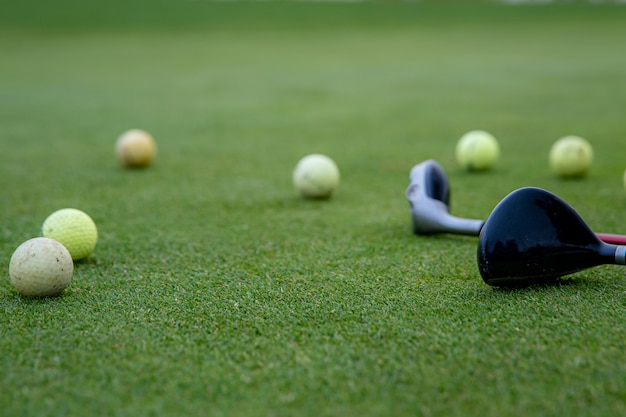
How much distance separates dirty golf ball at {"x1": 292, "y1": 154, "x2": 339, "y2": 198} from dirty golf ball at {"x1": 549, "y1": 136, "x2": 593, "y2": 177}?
1.79m

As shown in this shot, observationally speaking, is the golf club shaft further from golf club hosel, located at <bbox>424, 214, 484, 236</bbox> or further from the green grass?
golf club hosel, located at <bbox>424, 214, 484, 236</bbox>

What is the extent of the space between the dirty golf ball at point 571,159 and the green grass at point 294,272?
0.09m

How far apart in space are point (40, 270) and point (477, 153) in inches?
146

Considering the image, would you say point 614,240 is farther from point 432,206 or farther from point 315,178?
point 315,178

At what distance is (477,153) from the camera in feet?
17.1

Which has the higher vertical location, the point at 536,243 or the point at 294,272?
the point at 536,243

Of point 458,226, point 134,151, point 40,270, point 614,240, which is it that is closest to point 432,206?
point 458,226

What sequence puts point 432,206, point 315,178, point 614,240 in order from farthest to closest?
1. point 315,178
2. point 432,206
3. point 614,240

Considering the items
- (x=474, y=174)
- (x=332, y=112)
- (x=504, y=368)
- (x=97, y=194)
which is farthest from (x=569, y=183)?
(x=332, y=112)

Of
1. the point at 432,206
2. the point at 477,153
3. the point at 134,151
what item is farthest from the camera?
the point at 134,151

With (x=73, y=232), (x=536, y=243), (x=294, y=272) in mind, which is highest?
(x=536, y=243)

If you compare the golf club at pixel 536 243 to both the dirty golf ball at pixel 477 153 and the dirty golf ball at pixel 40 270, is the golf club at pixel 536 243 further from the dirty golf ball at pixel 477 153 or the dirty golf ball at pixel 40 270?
the dirty golf ball at pixel 477 153

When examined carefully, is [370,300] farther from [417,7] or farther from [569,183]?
[417,7]

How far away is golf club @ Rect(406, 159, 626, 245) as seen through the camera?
3.33 m
